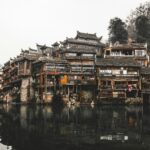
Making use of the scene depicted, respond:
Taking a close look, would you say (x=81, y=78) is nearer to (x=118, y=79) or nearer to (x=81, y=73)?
(x=81, y=73)

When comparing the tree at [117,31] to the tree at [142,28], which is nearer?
the tree at [117,31]

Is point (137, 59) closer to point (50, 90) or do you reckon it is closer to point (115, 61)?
point (115, 61)

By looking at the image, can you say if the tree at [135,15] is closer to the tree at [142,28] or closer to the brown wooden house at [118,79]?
the tree at [142,28]

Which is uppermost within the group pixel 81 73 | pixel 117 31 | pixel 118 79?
pixel 117 31

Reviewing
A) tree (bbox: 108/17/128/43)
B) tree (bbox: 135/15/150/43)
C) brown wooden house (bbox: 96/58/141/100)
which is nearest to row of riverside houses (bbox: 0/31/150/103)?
brown wooden house (bbox: 96/58/141/100)

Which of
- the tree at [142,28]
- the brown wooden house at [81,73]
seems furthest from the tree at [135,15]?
the brown wooden house at [81,73]

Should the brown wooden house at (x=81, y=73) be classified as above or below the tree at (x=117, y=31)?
below

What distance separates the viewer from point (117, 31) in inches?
3526

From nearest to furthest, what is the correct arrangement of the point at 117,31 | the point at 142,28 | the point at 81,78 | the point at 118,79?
the point at 118,79 < the point at 81,78 < the point at 117,31 < the point at 142,28

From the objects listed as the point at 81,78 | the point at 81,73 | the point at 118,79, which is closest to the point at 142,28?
the point at 118,79

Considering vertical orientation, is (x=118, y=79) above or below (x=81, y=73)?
below

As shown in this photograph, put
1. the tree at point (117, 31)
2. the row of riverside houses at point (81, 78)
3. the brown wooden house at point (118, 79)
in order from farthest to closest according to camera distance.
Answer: the tree at point (117, 31) → the row of riverside houses at point (81, 78) → the brown wooden house at point (118, 79)

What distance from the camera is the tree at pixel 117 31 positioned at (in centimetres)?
8869

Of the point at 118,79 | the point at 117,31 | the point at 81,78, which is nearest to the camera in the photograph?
the point at 118,79
